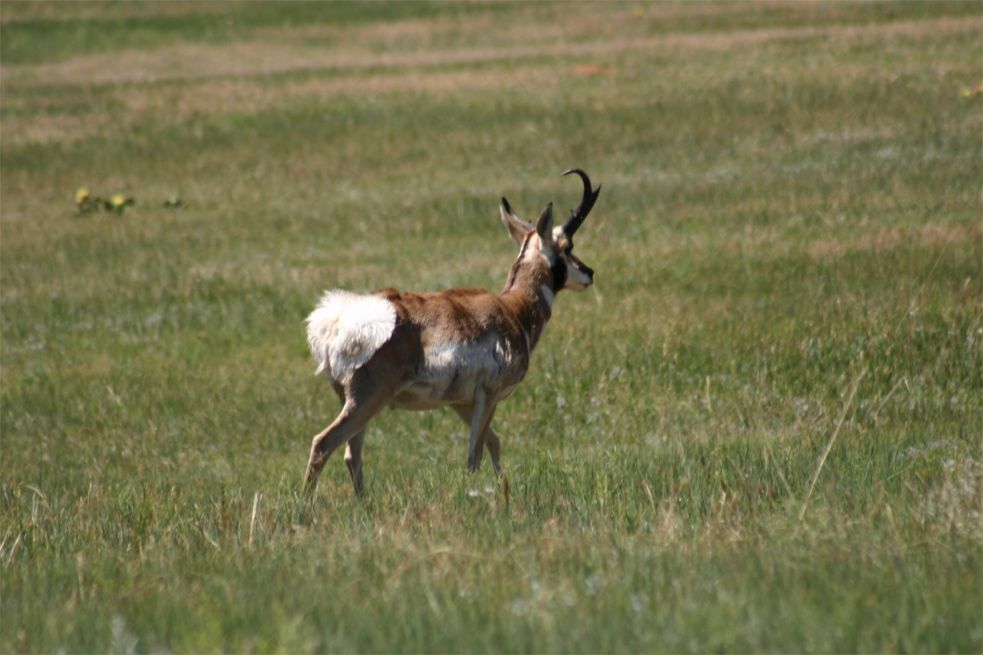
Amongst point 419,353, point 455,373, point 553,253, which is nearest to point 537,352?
point 553,253

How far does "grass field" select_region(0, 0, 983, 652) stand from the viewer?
5.14 meters

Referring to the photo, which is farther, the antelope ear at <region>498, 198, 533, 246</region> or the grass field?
the antelope ear at <region>498, 198, 533, 246</region>

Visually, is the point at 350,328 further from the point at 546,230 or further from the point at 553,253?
the point at 553,253

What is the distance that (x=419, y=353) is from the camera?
9266 mm

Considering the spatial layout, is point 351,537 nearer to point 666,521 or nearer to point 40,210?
point 666,521

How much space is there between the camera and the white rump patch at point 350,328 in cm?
890

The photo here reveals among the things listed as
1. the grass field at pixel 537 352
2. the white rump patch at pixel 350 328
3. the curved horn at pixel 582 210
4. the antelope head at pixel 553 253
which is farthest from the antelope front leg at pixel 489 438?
the curved horn at pixel 582 210

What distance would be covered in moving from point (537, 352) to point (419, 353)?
15.9 feet

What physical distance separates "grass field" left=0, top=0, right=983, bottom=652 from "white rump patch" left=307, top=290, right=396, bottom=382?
83 centimetres

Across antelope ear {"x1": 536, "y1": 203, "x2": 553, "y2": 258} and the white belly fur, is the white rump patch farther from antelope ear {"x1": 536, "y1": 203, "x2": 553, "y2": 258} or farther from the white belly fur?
antelope ear {"x1": 536, "y1": 203, "x2": 553, "y2": 258}

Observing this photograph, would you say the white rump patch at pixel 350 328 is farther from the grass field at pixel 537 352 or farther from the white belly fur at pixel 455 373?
the grass field at pixel 537 352

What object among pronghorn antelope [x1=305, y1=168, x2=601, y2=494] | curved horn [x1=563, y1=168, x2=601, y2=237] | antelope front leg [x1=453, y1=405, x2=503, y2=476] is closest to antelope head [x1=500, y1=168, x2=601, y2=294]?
curved horn [x1=563, y1=168, x2=601, y2=237]

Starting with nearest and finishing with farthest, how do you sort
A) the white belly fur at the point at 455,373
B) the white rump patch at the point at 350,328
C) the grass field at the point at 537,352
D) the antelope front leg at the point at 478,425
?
1. the grass field at the point at 537,352
2. the white rump patch at the point at 350,328
3. the white belly fur at the point at 455,373
4. the antelope front leg at the point at 478,425

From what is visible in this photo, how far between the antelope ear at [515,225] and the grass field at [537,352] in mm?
1588
